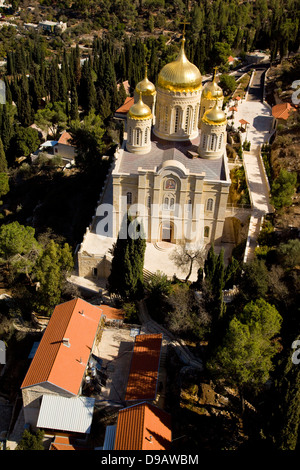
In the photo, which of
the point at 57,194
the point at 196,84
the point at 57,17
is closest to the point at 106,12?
the point at 57,17

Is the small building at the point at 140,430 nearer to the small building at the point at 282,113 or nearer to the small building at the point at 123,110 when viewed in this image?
the small building at the point at 282,113

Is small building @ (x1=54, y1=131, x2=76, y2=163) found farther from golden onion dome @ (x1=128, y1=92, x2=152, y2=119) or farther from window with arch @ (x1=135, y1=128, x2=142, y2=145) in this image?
golden onion dome @ (x1=128, y1=92, x2=152, y2=119)

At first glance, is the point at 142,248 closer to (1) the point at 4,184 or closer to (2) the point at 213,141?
(2) the point at 213,141

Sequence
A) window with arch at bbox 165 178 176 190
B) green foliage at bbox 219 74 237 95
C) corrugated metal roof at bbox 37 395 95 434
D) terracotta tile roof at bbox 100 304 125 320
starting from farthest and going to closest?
green foliage at bbox 219 74 237 95, window with arch at bbox 165 178 176 190, terracotta tile roof at bbox 100 304 125 320, corrugated metal roof at bbox 37 395 95 434

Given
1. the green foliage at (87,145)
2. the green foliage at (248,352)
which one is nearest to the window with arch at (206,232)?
the green foliage at (248,352)

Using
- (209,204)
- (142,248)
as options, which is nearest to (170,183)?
(209,204)

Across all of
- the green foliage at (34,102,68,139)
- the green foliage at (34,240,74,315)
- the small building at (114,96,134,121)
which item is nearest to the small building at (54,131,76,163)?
the green foliage at (34,102,68,139)

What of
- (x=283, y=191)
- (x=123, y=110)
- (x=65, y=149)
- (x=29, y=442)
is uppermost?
(x=283, y=191)
